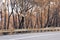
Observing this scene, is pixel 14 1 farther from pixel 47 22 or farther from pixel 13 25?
pixel 47 22

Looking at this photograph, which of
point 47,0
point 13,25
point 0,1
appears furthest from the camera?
point 47,0

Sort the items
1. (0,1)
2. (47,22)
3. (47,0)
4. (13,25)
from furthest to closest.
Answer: (47,22) < (47,0) < (13,25) < (0,1)

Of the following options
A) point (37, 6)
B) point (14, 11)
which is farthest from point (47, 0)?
point (14, 11)

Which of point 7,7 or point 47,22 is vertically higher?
point 7,7

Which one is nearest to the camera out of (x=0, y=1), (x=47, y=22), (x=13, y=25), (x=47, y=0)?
(x=0, y=1)

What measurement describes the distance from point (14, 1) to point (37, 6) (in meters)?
4.48

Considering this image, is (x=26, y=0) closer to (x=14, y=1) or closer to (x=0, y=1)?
(x=14, y=1)

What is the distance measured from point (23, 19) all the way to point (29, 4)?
2.77m

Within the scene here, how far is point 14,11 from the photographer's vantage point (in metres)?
29.0

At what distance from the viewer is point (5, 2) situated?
28609mm

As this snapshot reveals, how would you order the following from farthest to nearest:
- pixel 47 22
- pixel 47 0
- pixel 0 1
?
1. pixel 47 22
2. pixel 47 0
3. pixel 0 1

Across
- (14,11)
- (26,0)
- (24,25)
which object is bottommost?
(24,25)

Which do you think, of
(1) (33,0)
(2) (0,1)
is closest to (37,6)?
(1) (33,0)

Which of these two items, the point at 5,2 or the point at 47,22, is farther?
the point at 47,22
